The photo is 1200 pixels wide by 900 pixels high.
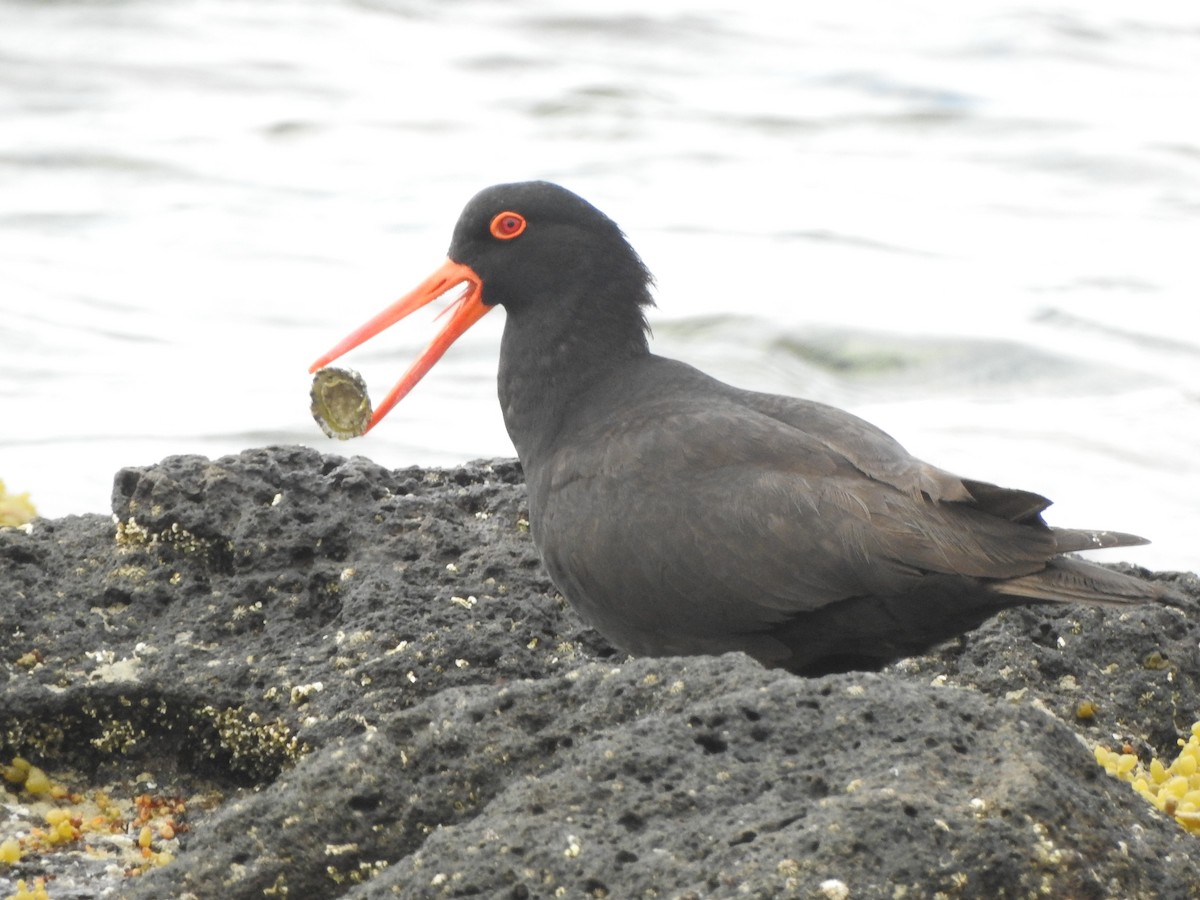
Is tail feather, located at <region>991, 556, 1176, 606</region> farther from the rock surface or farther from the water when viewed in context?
the water

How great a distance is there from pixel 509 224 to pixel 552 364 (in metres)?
0.50

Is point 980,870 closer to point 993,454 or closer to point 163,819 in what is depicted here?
point 163,819

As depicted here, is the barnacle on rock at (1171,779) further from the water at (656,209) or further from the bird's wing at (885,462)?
the water at (656,209)

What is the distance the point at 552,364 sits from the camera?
5316 millimetres

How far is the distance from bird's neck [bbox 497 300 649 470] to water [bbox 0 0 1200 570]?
464 centimetres

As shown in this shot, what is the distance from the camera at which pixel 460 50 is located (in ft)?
66.3

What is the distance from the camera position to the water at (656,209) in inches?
459

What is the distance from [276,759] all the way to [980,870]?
199 centimetres

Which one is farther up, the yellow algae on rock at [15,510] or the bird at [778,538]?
the bird at [778,538]

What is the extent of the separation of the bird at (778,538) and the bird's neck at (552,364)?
0.11 meters

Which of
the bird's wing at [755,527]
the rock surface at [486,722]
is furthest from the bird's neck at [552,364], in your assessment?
the bird's wing at [755,527]

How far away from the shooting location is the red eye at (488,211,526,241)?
5438 mm

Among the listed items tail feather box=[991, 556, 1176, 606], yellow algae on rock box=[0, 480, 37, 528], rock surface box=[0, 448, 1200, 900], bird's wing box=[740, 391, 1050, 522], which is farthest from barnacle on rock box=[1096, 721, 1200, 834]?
yellow algae on rock box=[0, 480, 37, 528]

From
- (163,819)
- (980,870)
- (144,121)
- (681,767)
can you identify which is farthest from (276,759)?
(144,121)
